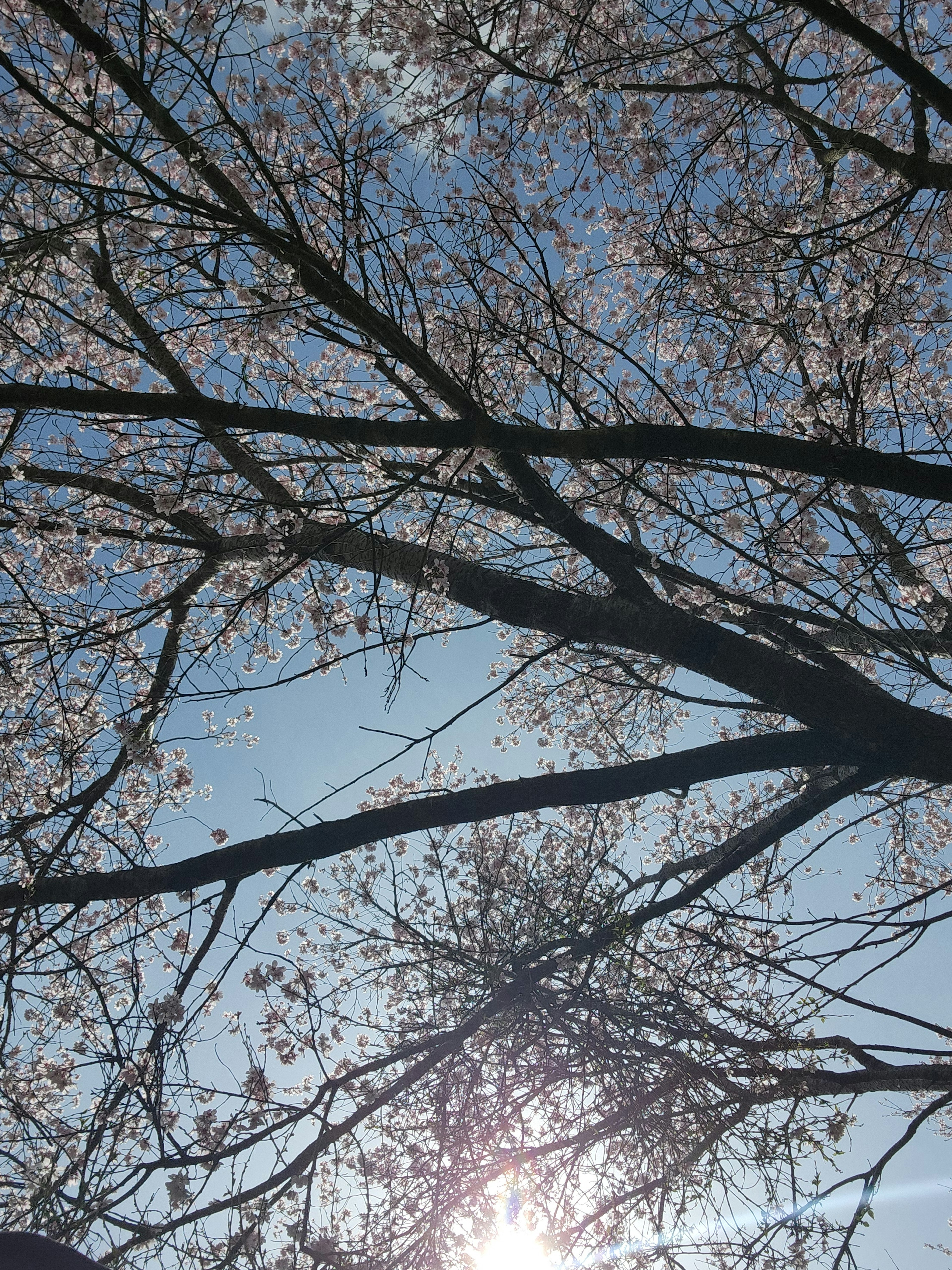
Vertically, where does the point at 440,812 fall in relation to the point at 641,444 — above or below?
below

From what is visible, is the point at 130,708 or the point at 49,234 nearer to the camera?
the point at 49,234

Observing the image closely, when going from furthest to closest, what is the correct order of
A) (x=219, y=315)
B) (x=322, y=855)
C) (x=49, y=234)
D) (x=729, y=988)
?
(x=729, y=988)
(x=219, y=315)
(x=322, y=855)
(x=49, y=234)

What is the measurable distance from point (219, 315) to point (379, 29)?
215 cm

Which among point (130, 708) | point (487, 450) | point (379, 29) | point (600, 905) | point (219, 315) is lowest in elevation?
point (600, 905)

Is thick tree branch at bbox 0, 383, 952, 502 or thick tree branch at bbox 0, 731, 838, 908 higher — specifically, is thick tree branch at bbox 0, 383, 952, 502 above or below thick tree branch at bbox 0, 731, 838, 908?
above

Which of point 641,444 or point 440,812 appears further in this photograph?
point 440,812

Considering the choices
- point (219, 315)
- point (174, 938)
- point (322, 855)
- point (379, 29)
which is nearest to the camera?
point (322, 855)

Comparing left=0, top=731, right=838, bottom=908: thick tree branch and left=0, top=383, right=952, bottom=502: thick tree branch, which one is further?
left=0, top=731, right=838, bottom=908: thick tree branch

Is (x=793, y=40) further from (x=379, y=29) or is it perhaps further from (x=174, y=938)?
(x=174, y=938)

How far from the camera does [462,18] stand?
382 cm

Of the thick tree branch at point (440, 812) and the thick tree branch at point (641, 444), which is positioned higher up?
the thick tree branch at point (641, 444)

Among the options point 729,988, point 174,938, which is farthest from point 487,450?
point 174,938

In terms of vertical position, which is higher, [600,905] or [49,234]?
[49,234]

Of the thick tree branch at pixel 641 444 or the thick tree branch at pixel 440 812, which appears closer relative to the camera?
the thick tree branch at pixel 641 444
